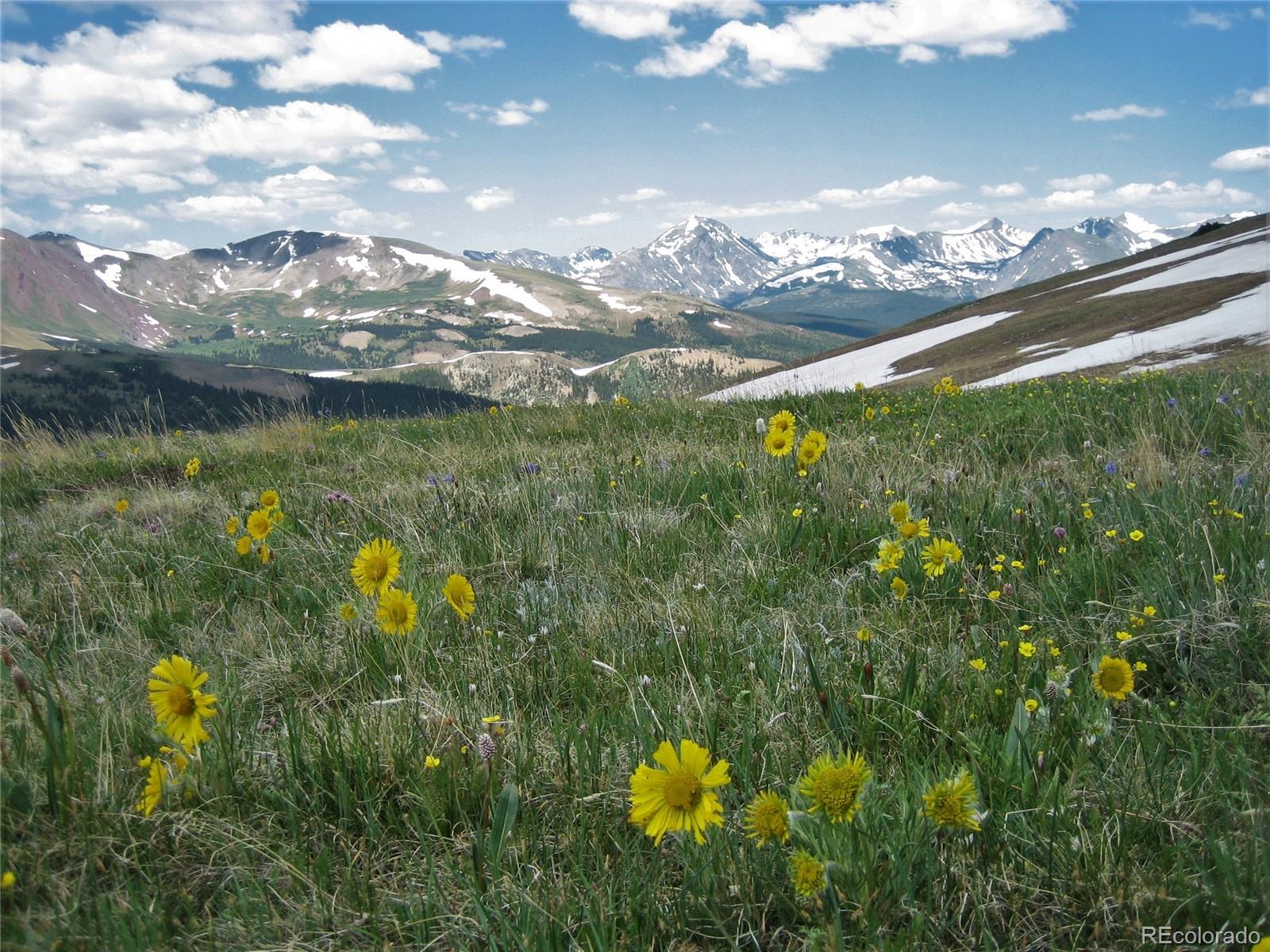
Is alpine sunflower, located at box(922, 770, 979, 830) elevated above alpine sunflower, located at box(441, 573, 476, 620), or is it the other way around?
alpine sunflower, located at box(441, 573, 476, 620)

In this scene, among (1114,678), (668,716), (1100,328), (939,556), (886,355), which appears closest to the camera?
(1114,678)

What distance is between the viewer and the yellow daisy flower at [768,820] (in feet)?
5.11

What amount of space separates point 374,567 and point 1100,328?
43.0m

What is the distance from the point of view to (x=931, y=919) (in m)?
1.60

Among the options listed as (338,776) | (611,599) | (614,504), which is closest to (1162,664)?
(611,599)

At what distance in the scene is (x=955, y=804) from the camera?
1.57m

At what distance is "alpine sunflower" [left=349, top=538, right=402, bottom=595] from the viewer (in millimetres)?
2920

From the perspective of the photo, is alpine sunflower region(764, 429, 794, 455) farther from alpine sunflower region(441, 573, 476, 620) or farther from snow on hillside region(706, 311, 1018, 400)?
snow on hillside region(706, 311, 1018, 400)

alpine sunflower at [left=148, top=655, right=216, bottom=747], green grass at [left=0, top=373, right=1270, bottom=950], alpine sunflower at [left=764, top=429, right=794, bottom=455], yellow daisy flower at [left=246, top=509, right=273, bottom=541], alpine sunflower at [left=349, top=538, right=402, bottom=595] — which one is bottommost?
green grass at [left=0, top=373, right=1270, bottom=950]

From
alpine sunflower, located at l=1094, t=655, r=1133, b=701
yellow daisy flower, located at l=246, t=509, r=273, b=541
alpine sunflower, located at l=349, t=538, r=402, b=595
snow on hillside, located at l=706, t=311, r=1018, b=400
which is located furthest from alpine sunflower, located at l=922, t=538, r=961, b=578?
snow on hillside, located at l=706, t=311, r=1018, b=400

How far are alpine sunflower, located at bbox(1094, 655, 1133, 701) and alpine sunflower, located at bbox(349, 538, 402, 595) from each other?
2.46 meters

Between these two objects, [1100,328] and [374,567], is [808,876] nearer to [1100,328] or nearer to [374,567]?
[374,567]

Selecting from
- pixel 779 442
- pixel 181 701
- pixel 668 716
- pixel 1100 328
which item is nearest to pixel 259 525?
pixel 181 701

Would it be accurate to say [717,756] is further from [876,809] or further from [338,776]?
[338,776]
